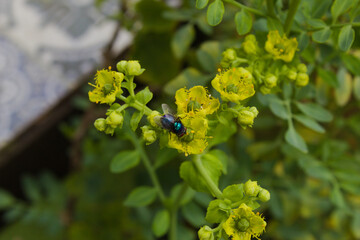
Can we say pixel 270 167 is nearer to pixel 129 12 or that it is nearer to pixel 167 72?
pixel 167 72

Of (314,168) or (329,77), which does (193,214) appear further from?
(329,77)

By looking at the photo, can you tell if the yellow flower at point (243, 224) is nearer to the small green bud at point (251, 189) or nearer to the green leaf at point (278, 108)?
the small green bud at point (251, 189)

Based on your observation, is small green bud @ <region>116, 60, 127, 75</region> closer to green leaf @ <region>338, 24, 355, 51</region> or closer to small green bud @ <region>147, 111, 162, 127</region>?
small green bud @ <region>147, 111, 162, 127</region>

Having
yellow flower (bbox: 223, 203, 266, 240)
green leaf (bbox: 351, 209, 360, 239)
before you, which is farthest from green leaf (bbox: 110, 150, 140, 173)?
green leaf (bbox: 351, 209, 360, 239)

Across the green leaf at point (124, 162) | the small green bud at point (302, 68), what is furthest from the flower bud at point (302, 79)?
the green leaf at point (124, 162)

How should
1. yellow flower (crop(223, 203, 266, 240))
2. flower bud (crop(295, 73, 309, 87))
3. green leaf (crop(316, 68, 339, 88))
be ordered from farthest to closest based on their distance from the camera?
green leaf (crop(316, 68, 339, 88)), flower bud (crop(295, 73, 309, 87)), yellow flower (crop(223, 203, 266, 240))

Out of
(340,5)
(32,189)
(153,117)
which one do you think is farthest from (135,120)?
(32,189)
